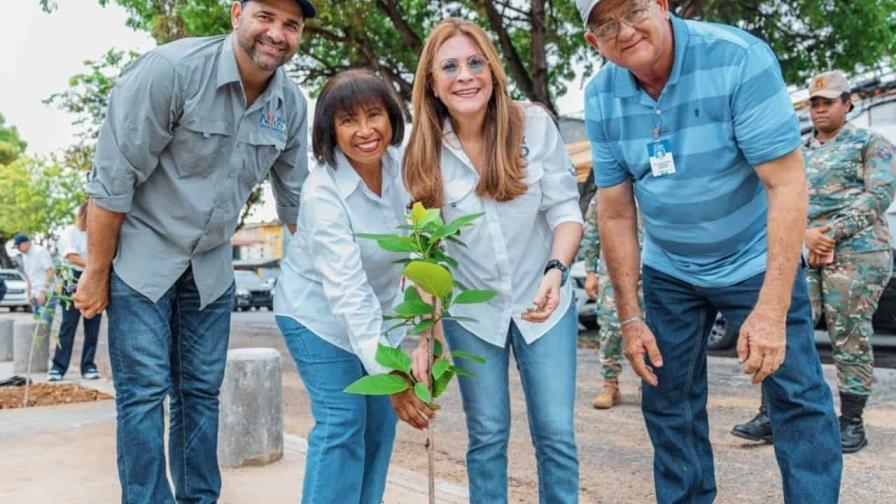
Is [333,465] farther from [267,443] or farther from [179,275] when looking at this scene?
[267,443]

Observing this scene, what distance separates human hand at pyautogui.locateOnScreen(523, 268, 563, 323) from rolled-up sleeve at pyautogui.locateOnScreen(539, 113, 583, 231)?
0.91ft

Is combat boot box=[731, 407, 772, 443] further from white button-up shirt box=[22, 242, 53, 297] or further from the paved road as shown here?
white button-up shirt box=[22, 242, 53, 297]

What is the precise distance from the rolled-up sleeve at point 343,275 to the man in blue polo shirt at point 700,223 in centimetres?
91

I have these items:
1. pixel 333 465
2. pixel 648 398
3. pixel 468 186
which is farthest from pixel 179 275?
pixel 648 398

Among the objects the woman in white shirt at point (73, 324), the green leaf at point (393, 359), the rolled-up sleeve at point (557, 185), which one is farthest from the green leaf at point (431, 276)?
the woman in white shirt at point (73, 324)

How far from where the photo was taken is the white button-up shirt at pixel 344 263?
2459mm

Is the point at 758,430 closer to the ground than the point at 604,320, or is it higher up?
closer to the ground

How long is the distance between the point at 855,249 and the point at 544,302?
2719mm

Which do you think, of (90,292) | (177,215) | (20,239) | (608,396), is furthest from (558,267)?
(20,239)

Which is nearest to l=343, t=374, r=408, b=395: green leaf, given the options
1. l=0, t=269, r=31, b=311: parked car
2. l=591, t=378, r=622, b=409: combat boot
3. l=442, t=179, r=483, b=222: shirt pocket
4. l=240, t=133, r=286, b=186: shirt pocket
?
l=442, t=179, r=483, b=222: shirt pocket

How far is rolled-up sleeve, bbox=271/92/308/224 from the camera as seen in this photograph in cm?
321

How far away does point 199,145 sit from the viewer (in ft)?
9.19

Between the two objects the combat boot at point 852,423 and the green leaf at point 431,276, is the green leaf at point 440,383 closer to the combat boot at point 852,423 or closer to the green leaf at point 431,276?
the green leaf at point 431,276

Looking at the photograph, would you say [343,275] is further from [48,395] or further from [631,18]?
[48,395]
